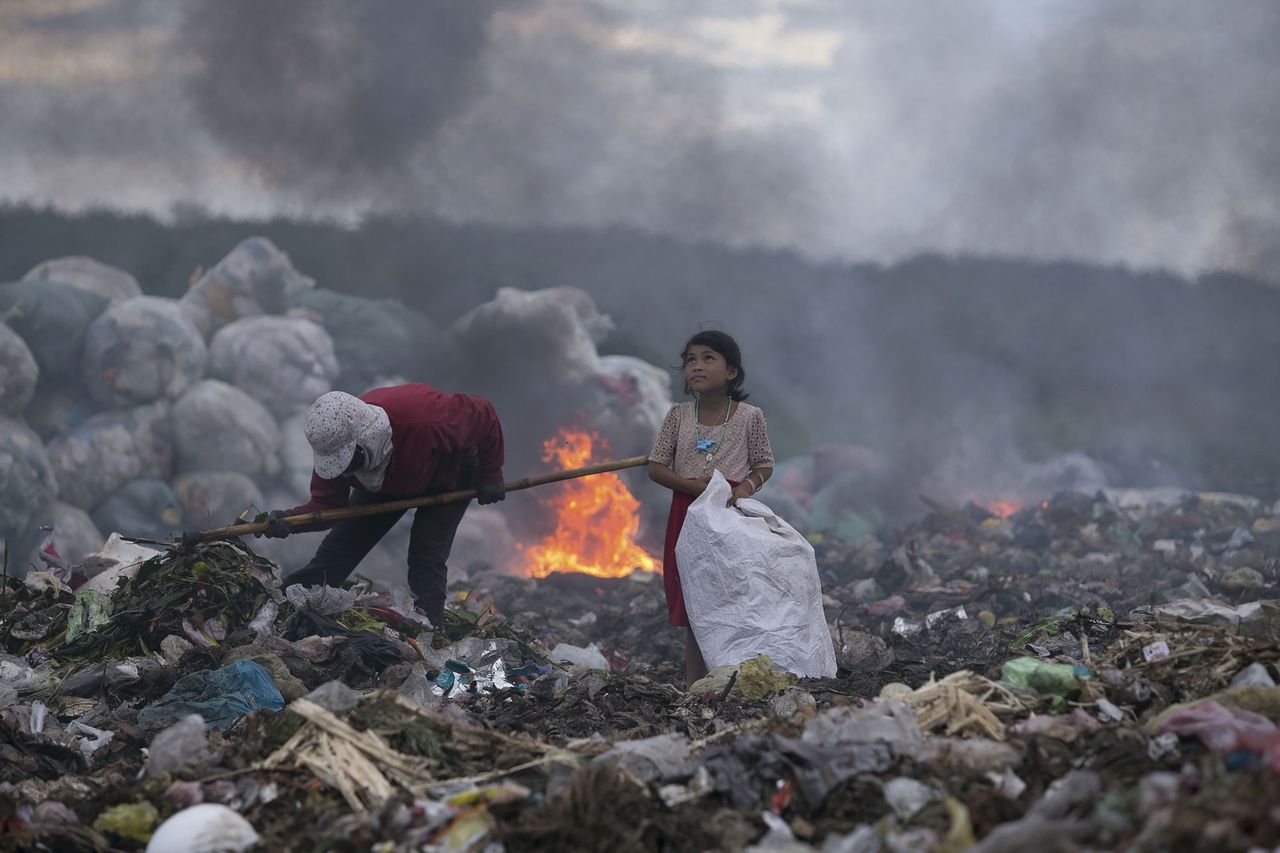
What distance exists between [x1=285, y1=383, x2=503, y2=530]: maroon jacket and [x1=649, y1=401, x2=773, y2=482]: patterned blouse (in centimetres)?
114

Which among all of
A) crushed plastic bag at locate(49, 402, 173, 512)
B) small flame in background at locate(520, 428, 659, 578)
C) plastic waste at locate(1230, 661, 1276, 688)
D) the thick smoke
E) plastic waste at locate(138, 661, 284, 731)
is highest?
the thick smoke

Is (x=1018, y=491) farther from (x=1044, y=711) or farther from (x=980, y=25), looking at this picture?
(x=1044, y=711)

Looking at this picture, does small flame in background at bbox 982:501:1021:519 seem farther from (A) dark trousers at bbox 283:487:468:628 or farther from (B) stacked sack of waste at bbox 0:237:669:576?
(A) dark trousers at bbox 283:487:468:628

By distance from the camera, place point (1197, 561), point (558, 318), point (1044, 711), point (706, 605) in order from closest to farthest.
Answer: point (1044, 711) < point (706, 605) < point (1197, 561) < point (558, 318)

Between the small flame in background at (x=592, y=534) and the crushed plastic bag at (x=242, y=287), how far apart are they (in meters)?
3.30

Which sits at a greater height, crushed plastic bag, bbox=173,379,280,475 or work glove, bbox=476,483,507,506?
work glove, bbox=476,483,507,506

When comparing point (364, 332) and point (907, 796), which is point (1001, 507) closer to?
point (364, 332)

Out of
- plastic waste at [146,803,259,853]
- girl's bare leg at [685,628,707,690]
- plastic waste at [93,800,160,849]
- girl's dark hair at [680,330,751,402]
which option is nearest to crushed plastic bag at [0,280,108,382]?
girl's dark hair at [680,330,751,402]

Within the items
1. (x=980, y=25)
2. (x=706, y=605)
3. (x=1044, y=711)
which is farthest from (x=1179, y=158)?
(x=1044, y=711)

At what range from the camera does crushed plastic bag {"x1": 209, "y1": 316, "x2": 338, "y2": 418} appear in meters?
10.8

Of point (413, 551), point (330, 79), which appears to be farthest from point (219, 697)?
point (330, 79)

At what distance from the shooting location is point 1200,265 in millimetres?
15398

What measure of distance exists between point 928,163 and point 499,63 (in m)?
5.58

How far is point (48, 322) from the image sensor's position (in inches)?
402
